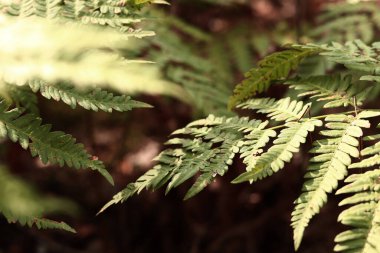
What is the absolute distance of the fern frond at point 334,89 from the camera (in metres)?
1.63

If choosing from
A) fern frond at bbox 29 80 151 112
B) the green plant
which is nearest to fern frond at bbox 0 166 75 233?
the green plant

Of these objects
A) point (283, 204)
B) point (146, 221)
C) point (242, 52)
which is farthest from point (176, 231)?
point (242, 52)

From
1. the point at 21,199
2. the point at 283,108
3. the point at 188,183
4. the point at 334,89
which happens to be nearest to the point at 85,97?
the point at 21,199

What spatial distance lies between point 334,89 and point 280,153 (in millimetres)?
429

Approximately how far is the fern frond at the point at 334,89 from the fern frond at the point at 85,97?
0.60 m

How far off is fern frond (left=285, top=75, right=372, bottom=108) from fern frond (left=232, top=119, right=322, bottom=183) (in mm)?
170

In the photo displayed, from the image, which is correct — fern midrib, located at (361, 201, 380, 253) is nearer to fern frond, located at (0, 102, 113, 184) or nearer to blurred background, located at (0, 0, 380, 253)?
fern frond, located at (0, 102, 113, 184)

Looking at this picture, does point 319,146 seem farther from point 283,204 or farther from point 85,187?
point 85,187

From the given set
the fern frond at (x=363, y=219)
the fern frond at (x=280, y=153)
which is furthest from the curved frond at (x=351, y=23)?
the fern frond at (x=363, y=219)

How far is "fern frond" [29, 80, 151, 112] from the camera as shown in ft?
4.78

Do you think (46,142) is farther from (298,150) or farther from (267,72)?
(267,72)

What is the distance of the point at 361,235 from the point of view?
123 cm

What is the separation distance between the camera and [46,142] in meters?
1.44

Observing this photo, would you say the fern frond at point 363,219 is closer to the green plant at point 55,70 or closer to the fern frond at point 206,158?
the fern frond at point 206,158
